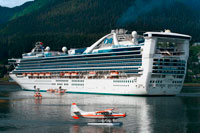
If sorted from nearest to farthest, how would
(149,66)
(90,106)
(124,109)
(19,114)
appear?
(19,114) → (124,109) → (90,106) → (149,66)

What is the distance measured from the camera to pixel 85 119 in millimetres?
46844

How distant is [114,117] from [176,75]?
42007mm

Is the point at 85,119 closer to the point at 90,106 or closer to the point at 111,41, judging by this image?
the point at 90,106

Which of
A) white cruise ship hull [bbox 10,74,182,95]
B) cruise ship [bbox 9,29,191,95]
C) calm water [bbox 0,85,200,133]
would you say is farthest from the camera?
white cruise ship hull [bbox 10,74,182,95]

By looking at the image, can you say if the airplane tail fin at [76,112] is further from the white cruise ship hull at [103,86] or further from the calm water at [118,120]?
the white cruise ship hull at [103,86]

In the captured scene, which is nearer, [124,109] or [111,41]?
[124,109]

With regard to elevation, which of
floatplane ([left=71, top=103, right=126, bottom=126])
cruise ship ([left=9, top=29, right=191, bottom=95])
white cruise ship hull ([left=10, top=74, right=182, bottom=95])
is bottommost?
floatplane ([left=71, top=103, right=126, bottom=126])

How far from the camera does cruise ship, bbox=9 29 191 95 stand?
78.1 metres

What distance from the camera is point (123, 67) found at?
83875mm

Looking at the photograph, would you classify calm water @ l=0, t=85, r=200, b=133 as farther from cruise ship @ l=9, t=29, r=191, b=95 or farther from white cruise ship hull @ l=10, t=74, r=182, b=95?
cruise ship @ l=9, t=29, r=191, b=95

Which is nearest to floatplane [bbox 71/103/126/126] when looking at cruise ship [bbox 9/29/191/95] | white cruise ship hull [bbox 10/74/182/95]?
cruise ship [bbox 9/29/191/95]

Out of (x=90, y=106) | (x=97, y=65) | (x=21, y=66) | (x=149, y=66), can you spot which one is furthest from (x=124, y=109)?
(x=21, y=66)

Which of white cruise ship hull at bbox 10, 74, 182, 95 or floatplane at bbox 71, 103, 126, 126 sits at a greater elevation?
white cruise ship hull at bbox 10, 74, 182, 95

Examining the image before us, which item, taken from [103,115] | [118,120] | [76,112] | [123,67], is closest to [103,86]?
[123,67]
